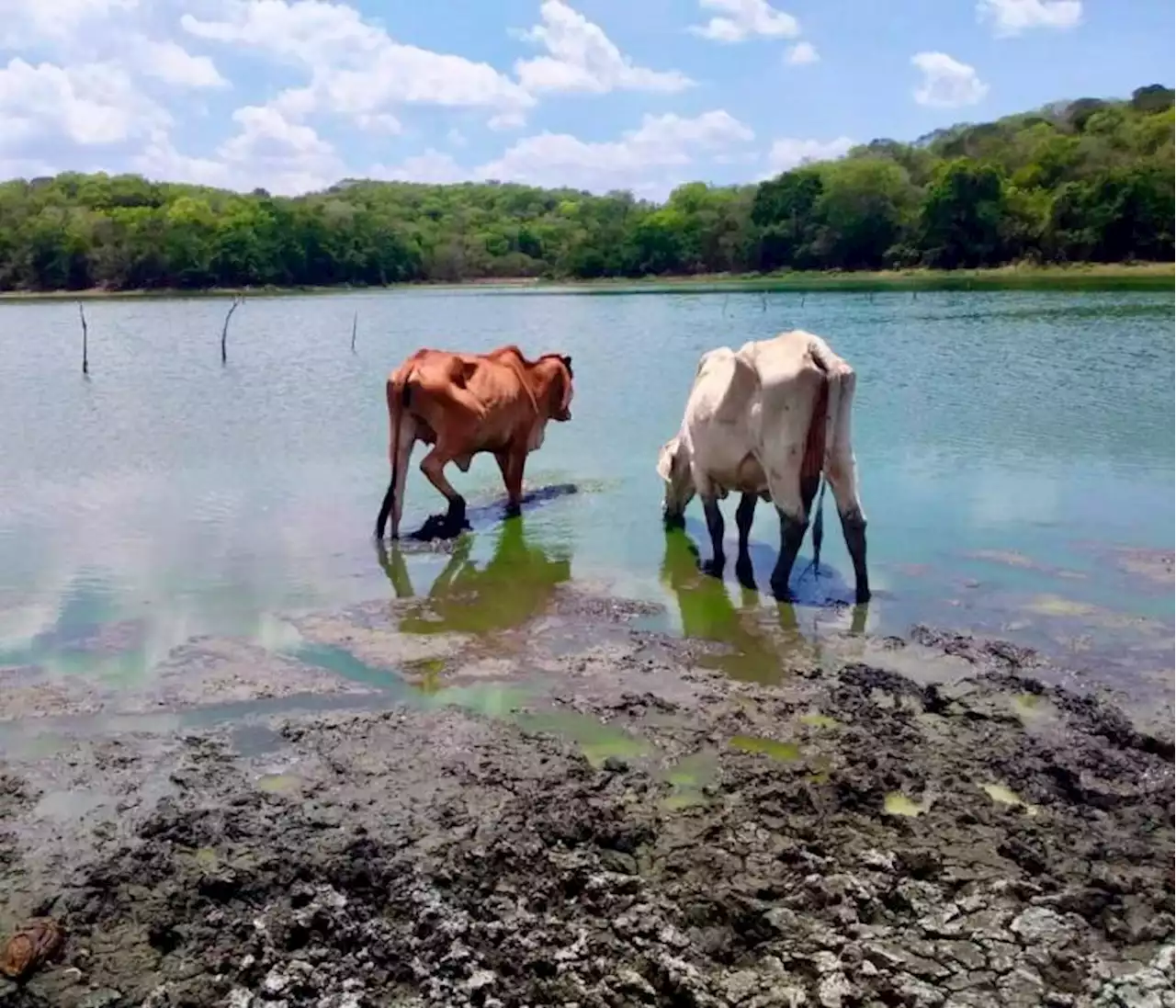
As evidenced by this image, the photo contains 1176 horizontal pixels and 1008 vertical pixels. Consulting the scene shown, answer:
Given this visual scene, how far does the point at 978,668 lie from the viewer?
25.0ft

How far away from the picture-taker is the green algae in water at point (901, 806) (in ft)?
18.4

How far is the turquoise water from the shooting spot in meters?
9.02

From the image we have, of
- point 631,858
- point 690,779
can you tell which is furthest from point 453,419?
point 631,858

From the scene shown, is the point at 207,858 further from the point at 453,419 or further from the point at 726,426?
the point at 453,419

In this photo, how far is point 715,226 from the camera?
9856cm

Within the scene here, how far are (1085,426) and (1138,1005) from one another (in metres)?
14.4

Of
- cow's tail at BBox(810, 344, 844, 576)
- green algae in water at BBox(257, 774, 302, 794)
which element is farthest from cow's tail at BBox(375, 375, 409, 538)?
green algae in water at BBox(257, 774, 302, 794)

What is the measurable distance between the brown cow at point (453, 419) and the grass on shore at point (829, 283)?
4471cm

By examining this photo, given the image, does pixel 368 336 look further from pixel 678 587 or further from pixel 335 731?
pixel 335 731

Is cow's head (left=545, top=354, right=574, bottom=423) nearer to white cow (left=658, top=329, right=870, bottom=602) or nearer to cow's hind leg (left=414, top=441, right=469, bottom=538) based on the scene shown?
cow's hind leg (left=414, top=441, right=469, bottom=538)

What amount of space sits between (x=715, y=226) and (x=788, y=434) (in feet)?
303

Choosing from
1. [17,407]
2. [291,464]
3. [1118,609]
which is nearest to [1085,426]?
[1118,609]

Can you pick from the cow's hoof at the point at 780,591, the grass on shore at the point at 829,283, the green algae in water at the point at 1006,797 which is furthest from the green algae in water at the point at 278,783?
the grass on shore at the point at 829,283

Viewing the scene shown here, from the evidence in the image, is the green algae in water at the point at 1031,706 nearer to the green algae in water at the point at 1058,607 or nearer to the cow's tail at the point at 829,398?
the green algae in water at the point at 1058,607
